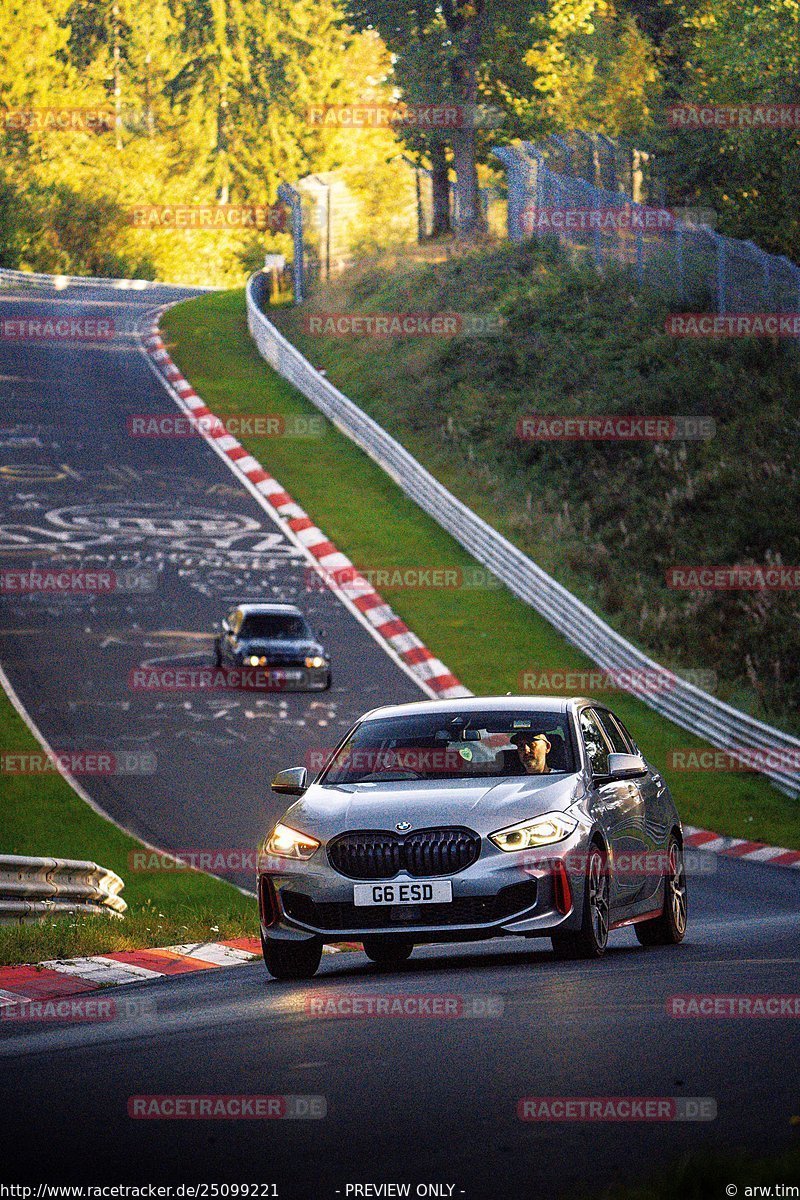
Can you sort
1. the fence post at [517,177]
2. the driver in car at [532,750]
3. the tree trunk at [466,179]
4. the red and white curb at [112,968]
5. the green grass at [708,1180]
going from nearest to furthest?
the green grass at [708,1180]
the red and white curb at [112,968]
the driver in car at [532,750]
the fence post at [517,177]
the tree trunk at [466,179]

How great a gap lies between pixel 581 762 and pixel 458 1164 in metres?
6.26

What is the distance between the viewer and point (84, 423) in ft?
155

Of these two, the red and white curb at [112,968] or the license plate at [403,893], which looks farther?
the red and white curb at [112,968]

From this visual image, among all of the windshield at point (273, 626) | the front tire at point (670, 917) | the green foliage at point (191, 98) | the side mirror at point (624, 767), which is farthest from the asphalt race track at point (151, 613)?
the green foliage at point (191, 98)

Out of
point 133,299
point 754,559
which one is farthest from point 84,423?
point 133,299

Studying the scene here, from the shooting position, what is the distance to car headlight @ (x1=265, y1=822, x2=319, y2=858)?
1096 cm

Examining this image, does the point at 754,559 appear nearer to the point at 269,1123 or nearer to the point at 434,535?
the point at 434,535

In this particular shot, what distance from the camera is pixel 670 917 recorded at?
41.7 ft

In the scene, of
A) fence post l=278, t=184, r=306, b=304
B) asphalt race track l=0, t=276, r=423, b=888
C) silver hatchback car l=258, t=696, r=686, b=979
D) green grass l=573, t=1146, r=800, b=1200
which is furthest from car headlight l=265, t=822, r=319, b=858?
fence post l=278, t=184, r=306, b=304

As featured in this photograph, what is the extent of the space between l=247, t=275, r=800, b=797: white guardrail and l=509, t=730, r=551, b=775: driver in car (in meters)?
13.5

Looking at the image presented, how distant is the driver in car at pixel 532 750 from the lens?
11.6m

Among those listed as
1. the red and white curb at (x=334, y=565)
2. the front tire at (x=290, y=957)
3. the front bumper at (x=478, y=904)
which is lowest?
the red and white curb at (x=334, y=565)

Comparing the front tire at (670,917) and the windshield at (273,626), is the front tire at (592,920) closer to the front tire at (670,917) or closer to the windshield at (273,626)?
the front tire at (670,917)

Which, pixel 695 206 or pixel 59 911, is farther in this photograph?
pixel 695 206
